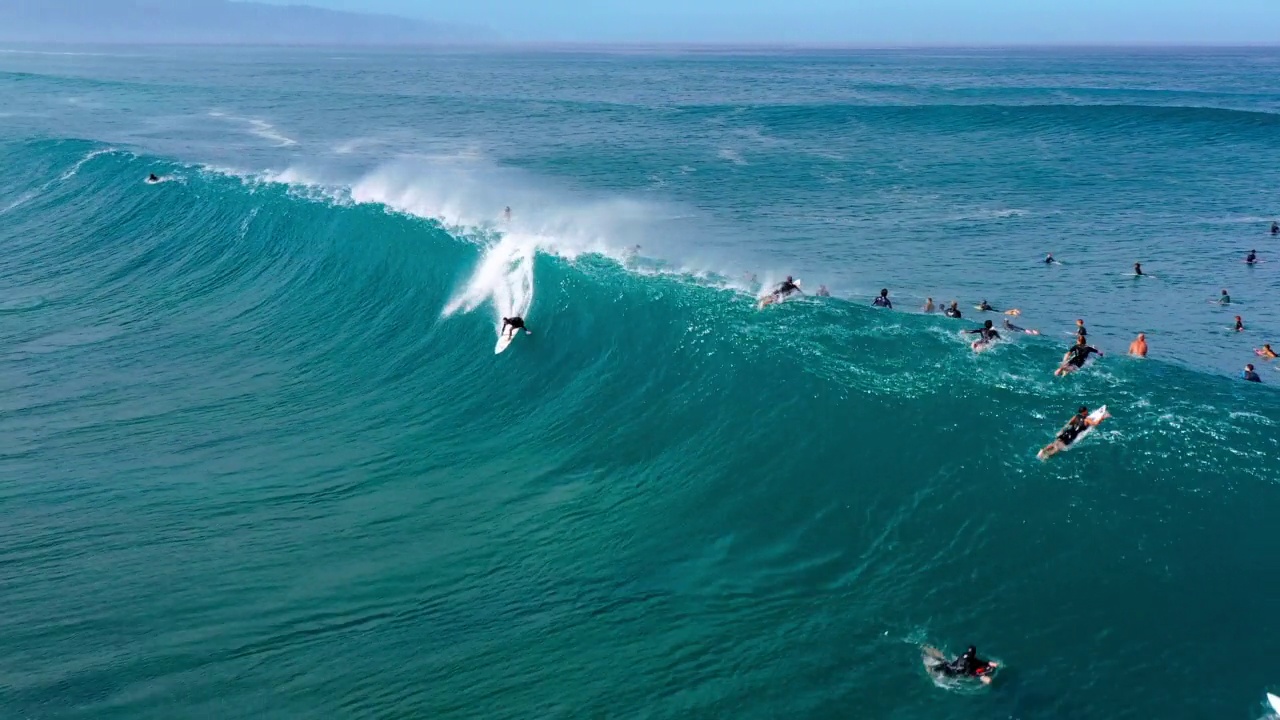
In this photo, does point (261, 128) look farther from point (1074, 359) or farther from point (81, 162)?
point (1074, 359)

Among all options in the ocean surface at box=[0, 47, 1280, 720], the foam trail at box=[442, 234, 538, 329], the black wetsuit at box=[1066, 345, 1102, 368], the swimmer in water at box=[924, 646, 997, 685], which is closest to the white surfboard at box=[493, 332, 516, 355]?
the ocean surface at box=[0, 47, 1280, 720]

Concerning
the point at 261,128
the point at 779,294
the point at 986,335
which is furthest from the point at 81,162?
the point at 986,335

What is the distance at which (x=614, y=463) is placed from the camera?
20.2 meters

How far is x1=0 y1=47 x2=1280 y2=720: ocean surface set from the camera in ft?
46.7

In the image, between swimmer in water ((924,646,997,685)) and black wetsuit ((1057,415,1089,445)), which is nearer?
swimmer in water ((924,646,997,685))

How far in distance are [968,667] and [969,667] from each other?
14 mm

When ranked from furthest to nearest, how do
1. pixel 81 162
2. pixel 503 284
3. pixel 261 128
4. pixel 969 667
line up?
1. pixel 261 128
2. pixel 81 162
3. pixel 503 284
4. pixel 969 667

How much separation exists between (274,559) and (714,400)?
1004cm

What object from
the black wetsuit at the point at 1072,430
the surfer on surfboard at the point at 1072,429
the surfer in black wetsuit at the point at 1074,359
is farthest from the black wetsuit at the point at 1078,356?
the black wetsuit at the point at 1072,430

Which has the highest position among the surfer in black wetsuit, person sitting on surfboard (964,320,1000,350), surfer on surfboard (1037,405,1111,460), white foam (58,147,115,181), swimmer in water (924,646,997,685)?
white foam (58,147,115,181)

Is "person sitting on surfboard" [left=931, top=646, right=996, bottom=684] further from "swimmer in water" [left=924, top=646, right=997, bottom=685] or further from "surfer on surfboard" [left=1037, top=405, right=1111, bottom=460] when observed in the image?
"surfer on surfboard" [left=1037, top=405, right=1111, bottom=460]

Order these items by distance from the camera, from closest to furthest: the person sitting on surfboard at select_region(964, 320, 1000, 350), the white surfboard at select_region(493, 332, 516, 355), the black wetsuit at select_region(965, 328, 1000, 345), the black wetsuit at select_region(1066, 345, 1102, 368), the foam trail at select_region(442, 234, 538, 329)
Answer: the black wetsuit at select_region(1066, 345, 1102, 368), the person sitting on surfboard at select_region(964, 320, 1000, 350), the black wetsuit at select_region(965, 328, 1000, 345), the white surfboard at select_region(493, 332, 516, 355), the foam trail at select_region(442, 234, 538, 329)

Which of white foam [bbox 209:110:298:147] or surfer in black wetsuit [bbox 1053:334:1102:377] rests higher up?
white foam [bbox 209:110:298:147]

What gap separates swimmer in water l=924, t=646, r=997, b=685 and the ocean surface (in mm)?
235
